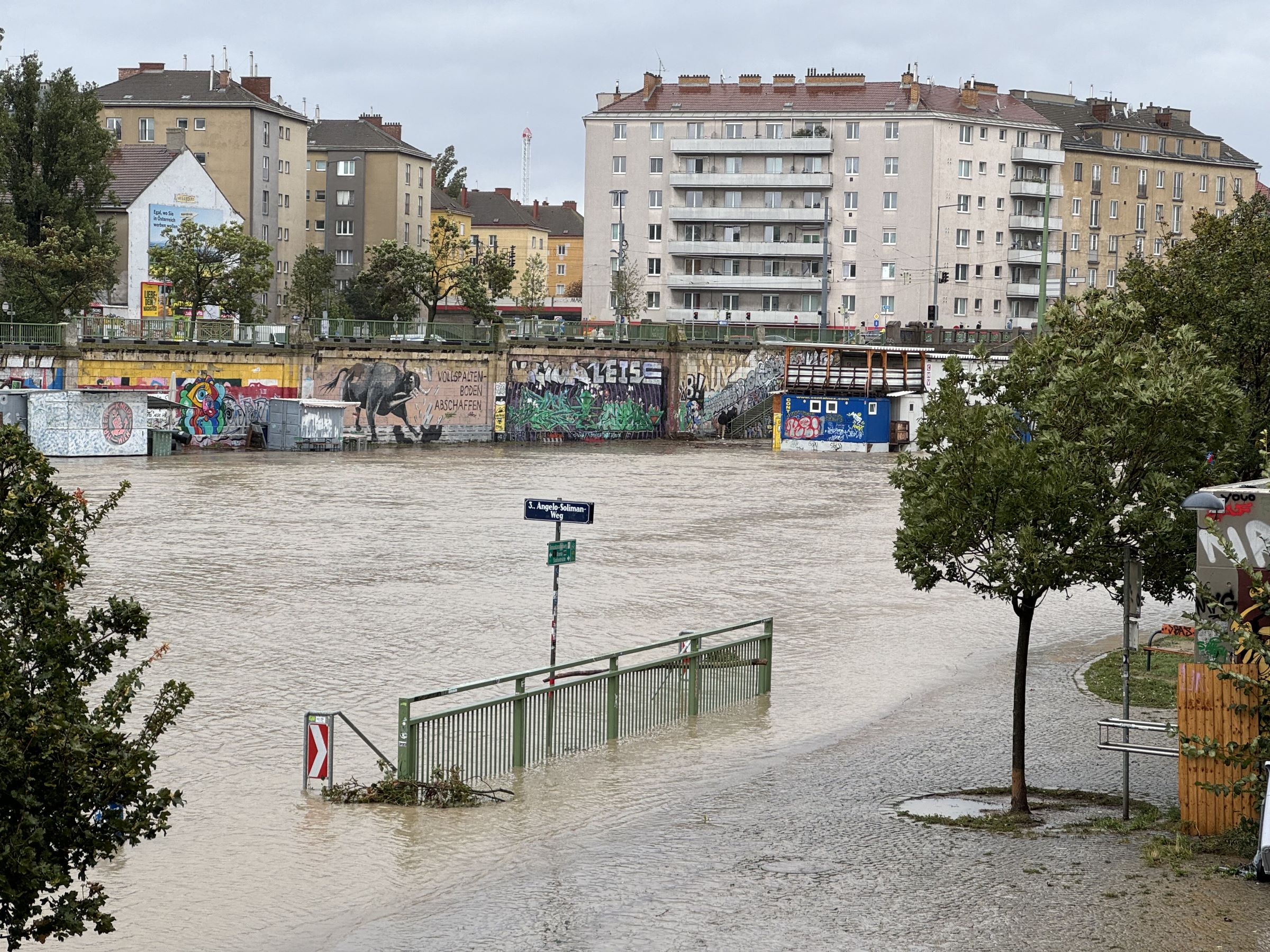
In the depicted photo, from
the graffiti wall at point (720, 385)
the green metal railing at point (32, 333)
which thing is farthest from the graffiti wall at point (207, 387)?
the graffiti wall at point (720, 385)

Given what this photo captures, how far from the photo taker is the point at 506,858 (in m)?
13.8

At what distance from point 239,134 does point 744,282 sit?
105 ft

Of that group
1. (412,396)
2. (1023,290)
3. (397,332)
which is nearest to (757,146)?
(1023,290)

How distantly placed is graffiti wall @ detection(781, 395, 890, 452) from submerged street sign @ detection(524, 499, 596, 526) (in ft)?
179

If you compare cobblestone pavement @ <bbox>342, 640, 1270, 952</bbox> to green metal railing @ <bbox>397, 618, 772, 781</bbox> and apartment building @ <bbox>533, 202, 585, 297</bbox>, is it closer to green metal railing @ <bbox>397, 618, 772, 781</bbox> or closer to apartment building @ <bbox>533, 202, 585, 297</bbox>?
green metal railing @ <bbox>397, 618, 772, 781</bbox>

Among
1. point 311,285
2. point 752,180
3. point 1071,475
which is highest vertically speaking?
point 752,180

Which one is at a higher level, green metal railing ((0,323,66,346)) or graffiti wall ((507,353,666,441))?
green metal railing ((0,323,66,346))

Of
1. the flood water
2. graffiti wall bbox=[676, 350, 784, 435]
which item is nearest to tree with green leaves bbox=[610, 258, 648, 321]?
graffiti wall bbox=[676, 350, 784, 435]

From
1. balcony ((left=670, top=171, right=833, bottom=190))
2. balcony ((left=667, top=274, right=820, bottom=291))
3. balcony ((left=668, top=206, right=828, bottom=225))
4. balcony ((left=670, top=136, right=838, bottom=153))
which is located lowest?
balcony ((left=667, top=274, right=820, bottom=291))

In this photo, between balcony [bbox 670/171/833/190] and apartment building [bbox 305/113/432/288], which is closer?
balcony [bbox 670/171/833/190]

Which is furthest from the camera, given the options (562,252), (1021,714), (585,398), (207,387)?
(562,252)

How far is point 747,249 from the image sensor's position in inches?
3878

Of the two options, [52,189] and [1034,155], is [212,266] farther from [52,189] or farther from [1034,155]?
[1034,155]

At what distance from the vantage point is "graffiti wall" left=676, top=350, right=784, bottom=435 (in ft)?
256
